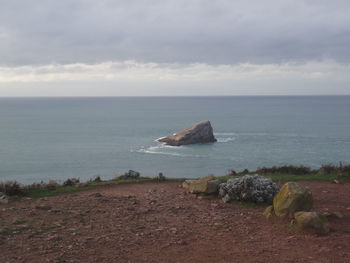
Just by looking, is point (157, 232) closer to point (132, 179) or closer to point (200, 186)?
point (200, 186)

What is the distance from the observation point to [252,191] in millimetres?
13750

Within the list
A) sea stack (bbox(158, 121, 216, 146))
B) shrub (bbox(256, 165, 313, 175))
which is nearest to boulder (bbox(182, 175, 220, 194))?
shrub (bbox(256, 165, 313, 175))

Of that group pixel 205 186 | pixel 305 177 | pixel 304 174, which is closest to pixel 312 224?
pixel 205 186

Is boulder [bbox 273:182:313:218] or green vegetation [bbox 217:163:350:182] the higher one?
boulder [bbox 273:182:313:218]

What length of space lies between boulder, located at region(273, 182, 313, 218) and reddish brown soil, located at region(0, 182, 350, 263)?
1.23ft

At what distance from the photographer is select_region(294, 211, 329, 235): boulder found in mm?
10477

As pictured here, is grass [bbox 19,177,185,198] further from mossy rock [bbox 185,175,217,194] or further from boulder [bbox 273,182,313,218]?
boulder [bbox 273,182,313,218]

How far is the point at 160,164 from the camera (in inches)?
2206

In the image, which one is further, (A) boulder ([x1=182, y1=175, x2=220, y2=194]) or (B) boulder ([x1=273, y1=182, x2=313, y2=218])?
(A) boulder ([x1=182, y1=175, x2=220, y2=194])

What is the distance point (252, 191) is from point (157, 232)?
4.25m

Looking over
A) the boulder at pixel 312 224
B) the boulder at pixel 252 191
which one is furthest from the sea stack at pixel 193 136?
the boulder at pixel 312 224

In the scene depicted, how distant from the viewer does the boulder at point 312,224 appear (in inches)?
412

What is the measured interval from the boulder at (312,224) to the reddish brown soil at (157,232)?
24 centimetres

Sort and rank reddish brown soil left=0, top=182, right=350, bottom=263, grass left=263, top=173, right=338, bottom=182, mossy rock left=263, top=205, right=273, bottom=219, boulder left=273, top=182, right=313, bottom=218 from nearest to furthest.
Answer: reddish brown soil left=0, top=182, right=350, bottom=263
boulder left=273, top=182, right=313, bottom=218
mossy rock left=263, top=205, right=273, bottom=219
grass left=263, top=173, right=338, bottom=182
